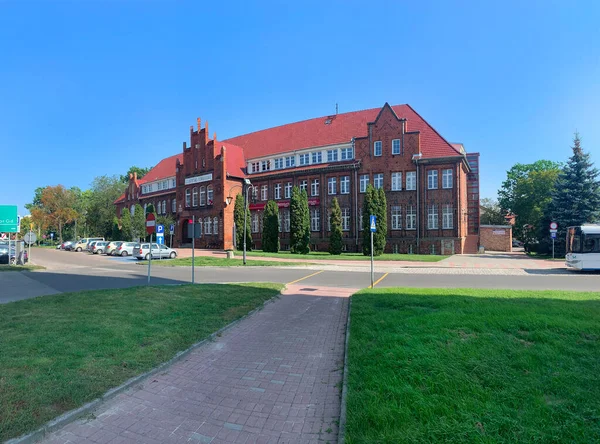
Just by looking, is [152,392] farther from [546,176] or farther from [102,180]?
[102,180]

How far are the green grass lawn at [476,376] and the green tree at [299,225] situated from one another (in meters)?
28.4

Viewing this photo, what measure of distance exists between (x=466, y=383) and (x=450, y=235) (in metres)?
33.0

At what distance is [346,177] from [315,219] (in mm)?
5814

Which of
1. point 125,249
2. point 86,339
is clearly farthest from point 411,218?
point 86,339

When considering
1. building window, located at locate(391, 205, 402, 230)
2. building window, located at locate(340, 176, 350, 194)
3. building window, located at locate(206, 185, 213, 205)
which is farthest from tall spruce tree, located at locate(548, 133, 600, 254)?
building window, located at locate(206, 185, 213, 205)

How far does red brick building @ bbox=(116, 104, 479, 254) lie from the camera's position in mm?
35219

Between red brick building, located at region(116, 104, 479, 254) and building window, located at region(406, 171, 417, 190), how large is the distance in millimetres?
94

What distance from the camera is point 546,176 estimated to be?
50500mm

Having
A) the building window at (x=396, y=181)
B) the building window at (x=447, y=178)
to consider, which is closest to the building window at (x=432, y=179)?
the building window at (x=447, y=178)

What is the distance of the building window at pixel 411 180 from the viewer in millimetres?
35938

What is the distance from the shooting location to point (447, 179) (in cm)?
3484

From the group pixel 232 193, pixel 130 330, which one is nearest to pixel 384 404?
pixel 130 330

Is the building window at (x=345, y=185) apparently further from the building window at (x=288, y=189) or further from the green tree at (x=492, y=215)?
the green tree at (x=492, y=215)

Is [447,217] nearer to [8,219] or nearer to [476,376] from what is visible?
[476,376]
